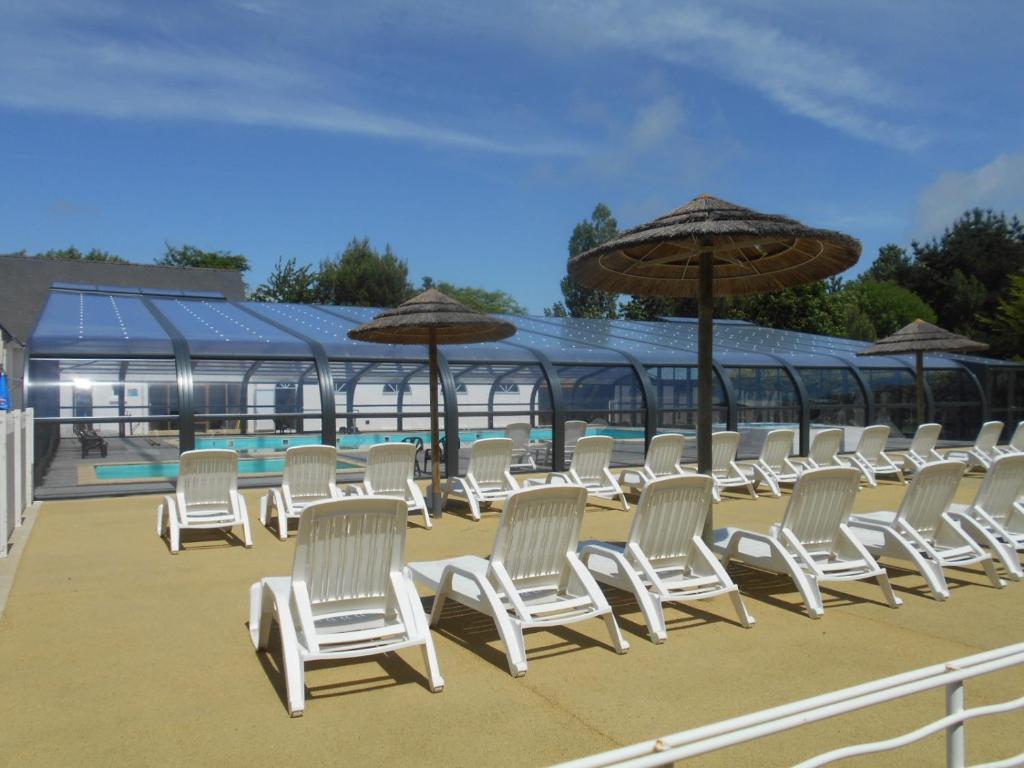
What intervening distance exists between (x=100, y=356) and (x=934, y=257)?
44.1m

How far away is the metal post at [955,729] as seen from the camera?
2.30 meters

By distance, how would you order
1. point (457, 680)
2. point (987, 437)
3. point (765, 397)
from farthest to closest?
point (765, 397) → point (987, 437) → point (457, 680)

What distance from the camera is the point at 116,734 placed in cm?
379

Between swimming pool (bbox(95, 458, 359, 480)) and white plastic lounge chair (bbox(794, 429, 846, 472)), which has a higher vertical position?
white plastic lounge chair (bbox(794, 429, 846, 472))

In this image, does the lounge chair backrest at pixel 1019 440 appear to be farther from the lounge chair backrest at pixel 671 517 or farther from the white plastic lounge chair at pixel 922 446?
the lounge chair backrest at pixel 671 517

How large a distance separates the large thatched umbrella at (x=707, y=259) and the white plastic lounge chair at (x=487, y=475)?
10.5 ft

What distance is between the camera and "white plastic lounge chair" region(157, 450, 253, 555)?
28.0 ft

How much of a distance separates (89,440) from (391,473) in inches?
204

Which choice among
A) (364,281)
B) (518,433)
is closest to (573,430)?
(518,433)

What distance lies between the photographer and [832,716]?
84.9 inches

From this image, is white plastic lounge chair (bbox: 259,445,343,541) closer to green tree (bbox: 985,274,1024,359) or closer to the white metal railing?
the white metal railing

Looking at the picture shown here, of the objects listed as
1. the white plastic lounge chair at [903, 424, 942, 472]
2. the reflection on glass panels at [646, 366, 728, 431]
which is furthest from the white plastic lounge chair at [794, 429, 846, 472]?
the reflection on glass panels at [646, 366, 728, 431]

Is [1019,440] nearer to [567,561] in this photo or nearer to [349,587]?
[567,561]

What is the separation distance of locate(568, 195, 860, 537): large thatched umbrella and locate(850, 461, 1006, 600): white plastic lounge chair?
1.41m
